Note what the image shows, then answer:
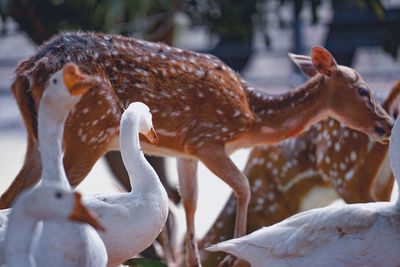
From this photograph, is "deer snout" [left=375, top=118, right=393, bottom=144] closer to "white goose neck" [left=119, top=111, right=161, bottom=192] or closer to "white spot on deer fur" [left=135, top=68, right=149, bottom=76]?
"white spot on deer fur" [left=135, top=68, right=149, bottom=76]

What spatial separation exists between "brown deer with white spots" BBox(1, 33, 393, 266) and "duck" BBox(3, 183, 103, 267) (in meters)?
1.13

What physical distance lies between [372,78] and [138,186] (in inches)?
456

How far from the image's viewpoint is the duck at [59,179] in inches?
88.7

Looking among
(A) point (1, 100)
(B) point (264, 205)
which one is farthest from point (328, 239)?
(A) point (1, 100)

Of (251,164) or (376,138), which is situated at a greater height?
(376,138)

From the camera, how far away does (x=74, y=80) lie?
7.42 feet

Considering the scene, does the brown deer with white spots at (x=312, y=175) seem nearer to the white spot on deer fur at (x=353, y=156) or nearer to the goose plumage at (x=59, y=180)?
the white spot on deer fur at (x=353, y=156)

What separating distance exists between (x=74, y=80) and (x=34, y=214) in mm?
466

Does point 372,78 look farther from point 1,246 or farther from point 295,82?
point 1,246

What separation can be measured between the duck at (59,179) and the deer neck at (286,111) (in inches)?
71.4

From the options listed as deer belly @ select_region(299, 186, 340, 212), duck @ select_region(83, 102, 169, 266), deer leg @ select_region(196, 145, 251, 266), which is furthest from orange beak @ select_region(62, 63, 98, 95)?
deer belly @ select_region(299, 186, 340, 212)

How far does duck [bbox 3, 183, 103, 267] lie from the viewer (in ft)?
6.69

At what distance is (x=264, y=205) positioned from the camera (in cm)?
475

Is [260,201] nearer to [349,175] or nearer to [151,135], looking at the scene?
[349,175]
